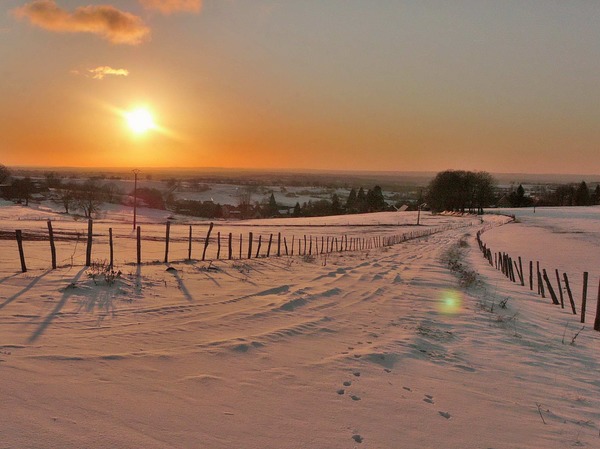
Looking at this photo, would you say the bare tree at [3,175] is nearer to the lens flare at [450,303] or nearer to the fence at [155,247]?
the fence at [155,247]

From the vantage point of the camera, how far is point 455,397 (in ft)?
20.4

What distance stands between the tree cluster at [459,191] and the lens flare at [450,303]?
95203 mm

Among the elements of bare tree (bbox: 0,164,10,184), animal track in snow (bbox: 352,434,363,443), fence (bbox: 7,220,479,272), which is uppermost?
bare tree (bbox: 0,164,10,184)

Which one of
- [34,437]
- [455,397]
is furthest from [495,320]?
[34,437]

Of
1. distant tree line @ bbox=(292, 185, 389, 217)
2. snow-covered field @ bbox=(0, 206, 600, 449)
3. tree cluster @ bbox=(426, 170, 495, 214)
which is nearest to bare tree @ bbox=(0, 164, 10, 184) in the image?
distant tree line @ bbox=(292, 185, 389, 217)

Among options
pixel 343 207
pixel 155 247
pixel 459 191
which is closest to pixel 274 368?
pixel 155 247

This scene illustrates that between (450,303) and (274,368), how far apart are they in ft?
25.3

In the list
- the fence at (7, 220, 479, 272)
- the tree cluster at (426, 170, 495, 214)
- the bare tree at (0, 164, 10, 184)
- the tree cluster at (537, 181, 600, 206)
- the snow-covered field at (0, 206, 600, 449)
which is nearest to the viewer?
the snow-covered field at (0, 206, 600, 449)

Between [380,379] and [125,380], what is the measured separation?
3.55m

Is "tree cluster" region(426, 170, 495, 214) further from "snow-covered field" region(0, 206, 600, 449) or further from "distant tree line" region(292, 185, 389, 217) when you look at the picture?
"snow-covered field" region(0, 206, 600, 449)

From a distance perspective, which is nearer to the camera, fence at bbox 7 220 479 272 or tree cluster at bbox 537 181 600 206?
fence at bbox 7 220 479 272

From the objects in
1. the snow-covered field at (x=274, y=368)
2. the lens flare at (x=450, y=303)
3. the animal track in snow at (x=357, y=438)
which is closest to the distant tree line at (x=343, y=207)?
the lens flare at (x=450, y=303)

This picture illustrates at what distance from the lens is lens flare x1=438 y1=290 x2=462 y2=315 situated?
11758 mm

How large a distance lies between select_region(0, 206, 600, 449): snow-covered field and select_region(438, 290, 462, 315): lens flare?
0.11m
